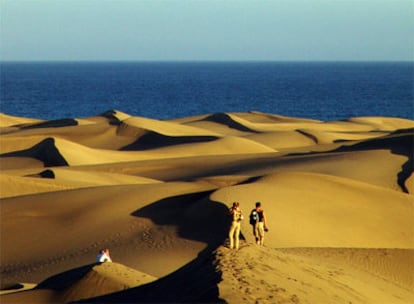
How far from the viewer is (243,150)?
39.1 m

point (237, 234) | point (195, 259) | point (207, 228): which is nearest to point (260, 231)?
point (237, 234)

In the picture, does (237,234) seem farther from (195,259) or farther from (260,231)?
(260,231)

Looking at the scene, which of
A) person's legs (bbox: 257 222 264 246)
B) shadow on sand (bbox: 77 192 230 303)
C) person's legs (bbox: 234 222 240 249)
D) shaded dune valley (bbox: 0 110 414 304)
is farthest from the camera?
person's legs (bbox: 257 222 264 246)

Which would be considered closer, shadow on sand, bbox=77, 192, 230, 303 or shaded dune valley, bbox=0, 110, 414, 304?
shadow on sand, bbox=77, 192, 230, 303

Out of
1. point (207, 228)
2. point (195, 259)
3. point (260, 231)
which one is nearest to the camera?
point (195, 259)

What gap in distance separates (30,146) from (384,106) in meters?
62.7

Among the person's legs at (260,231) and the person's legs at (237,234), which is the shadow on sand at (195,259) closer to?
the person's legs at (237,234)

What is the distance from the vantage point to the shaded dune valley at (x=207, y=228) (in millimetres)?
12641

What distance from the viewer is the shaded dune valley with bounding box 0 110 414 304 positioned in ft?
41.5

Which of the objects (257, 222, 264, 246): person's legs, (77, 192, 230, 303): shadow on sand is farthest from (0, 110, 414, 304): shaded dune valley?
(257, 222, 264, 246): person's legs

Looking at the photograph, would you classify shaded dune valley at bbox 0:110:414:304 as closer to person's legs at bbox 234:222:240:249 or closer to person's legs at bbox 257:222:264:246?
person's legs at bbox 234:222:240:249

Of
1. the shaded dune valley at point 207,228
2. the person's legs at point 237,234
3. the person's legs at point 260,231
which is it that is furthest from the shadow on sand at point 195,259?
the person's legs at point 260,231

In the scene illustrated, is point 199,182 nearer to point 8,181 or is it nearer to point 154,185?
point 154,185

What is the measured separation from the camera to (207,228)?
19719 millimetres
